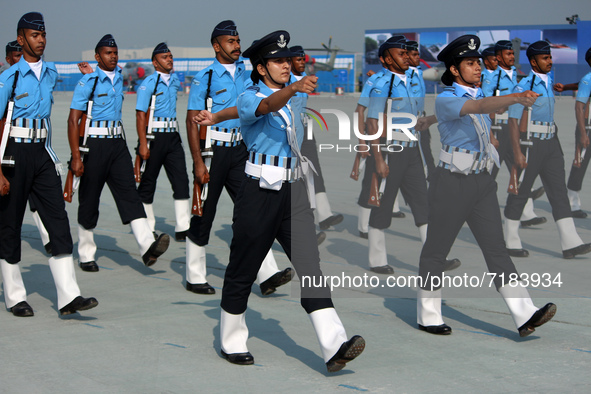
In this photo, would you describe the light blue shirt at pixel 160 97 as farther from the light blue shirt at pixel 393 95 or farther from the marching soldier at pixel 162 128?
the light blue shirt at pixel 393 95

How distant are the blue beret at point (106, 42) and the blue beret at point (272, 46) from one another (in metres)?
3.41

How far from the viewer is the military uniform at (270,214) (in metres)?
4.60

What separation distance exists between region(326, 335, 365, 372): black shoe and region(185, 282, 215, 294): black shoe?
230cm

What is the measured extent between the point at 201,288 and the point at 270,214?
212 cm

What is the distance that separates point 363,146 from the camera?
8.12 metres

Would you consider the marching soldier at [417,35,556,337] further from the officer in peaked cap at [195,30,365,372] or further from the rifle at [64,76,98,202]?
the rifle at [64,76,98,202]

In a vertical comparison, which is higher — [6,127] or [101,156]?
[6,127]

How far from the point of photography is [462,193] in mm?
5449

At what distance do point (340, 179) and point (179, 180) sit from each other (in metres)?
5.59

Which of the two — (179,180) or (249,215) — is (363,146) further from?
(249,215)

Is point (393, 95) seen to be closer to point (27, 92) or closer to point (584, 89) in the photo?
point (584, 89)

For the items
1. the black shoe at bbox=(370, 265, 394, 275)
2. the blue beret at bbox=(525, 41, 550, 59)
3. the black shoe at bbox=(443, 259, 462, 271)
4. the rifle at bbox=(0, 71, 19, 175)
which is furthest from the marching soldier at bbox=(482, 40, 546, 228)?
the rifle at bbox=(0, 71, 19, 175)

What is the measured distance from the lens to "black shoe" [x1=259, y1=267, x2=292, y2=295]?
6.32 metres

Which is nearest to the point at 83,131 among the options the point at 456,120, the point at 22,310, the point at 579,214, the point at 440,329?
the point at 22,310
